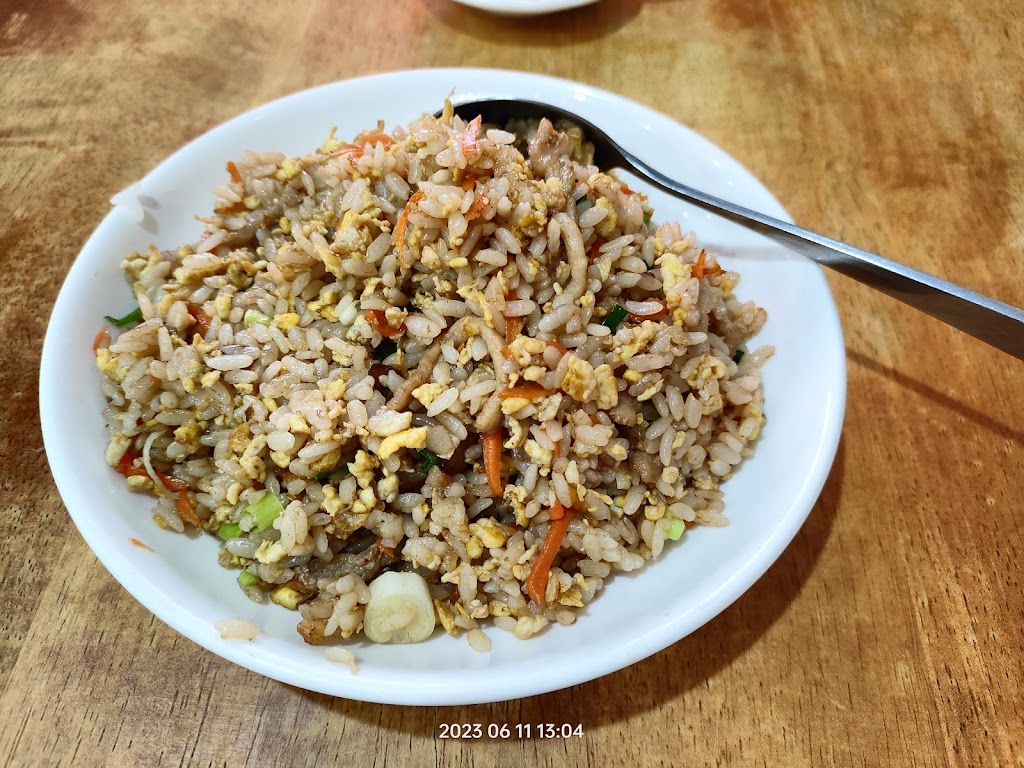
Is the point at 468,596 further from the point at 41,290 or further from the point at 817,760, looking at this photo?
the point at 41,290

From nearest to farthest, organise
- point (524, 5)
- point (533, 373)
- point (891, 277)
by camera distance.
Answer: point (533, 373) → point (891, 277) → point (524, 5)

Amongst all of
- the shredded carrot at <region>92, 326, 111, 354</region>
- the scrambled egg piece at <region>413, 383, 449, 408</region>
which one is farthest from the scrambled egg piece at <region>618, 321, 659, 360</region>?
the shredded carrot at <region>92, 326, 111, 354</region>

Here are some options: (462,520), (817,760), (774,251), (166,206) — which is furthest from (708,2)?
(817,760)

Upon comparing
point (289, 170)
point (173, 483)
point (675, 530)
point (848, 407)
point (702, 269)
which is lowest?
point (848, 407)

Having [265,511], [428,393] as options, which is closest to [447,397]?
[428,393]

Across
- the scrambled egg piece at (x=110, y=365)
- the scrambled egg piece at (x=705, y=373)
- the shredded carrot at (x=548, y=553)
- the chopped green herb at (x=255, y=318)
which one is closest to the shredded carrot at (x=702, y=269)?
the scrambled egg piece at (x=705, y=373)

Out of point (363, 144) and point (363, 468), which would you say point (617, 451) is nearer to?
point (363, 468)
